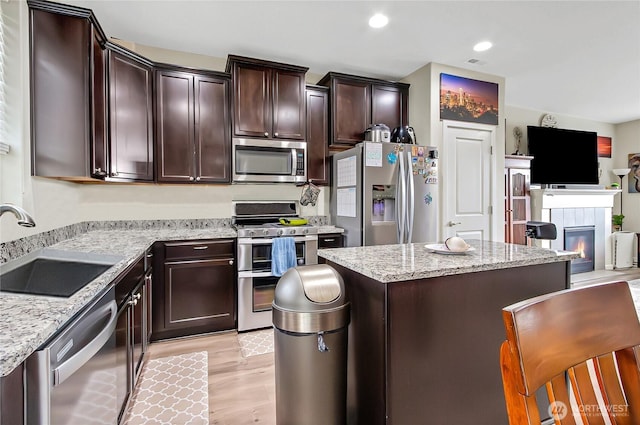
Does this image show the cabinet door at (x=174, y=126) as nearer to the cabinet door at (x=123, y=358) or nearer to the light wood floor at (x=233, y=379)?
the light wood floor at (x=233, y=379)

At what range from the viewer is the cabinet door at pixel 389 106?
377cm

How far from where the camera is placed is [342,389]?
149cm

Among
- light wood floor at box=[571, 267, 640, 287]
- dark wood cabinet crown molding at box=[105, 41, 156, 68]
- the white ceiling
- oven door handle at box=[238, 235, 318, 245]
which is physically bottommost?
light wood floor at box=[571, 267, 640, 287]

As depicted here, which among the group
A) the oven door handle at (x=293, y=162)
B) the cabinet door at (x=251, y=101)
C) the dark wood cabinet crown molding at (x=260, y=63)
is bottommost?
the oven door handle at (x=293, y=162)

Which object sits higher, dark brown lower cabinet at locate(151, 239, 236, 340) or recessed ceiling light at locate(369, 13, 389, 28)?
recessed ceiling light at locate(369, 13, 389, 28)

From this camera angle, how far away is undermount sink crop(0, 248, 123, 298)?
138cm

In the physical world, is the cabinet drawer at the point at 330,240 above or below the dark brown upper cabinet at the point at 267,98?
below

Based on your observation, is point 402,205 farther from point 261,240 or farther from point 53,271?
point 53,271

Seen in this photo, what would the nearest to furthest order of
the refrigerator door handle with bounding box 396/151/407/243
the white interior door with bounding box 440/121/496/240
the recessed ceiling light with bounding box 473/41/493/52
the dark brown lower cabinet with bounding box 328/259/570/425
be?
the dark brown lower cabinet with bounding box 328/259/570/425, the recessed ceiling light with bounding box 473/41/493/52, the refrigerator door handle with bounding box 396/151/407/243, the white interior door with bounding box 440/121/496/240

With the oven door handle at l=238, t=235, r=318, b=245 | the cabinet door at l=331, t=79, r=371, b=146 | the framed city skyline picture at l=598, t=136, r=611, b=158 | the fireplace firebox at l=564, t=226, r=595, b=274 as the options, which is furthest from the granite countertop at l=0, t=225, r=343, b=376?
the framed city skyline picture at l=598, t=136, r=611, b=158

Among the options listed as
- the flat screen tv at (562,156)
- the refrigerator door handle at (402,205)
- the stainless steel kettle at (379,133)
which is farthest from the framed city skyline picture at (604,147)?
the refrigerator door handle at (402,205)

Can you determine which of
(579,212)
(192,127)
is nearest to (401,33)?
(192,127)

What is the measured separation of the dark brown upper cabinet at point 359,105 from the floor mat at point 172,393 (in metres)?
2.54

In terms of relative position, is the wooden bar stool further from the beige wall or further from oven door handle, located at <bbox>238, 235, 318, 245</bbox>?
the beige wall
